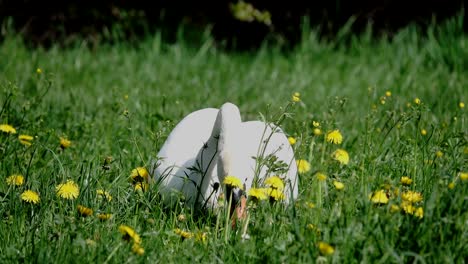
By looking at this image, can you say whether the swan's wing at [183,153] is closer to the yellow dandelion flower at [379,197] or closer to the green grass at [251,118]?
the green grass at [251,118]

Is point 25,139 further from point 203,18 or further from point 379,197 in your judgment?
point 203,18

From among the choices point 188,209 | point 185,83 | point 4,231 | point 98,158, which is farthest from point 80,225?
point 185,83

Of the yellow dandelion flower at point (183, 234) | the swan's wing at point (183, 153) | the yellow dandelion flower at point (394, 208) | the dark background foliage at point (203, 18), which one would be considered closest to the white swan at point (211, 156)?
the swan's wing at point (183, 153)

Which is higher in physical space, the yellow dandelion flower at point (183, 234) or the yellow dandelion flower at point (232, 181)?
the yellow dandelion flower at point (232, 181)

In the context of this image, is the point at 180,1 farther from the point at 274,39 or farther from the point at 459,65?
the point at 459,65

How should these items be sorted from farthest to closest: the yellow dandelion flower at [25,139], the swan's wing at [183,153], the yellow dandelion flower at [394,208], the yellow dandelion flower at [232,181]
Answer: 1. the yellow dandelion flower at [25,139]
2. the swan's wing at [183,153]
3. the yellow dandelion flower at [232,181]
4. the yellow dandelion flower at [394,208]

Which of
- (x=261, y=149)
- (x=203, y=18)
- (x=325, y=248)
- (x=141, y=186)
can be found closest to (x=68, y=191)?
(x=141, y=186)

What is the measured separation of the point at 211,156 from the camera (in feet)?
10.0

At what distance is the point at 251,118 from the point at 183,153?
172 cm

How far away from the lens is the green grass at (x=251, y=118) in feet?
7.80

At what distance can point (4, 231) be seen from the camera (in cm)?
264

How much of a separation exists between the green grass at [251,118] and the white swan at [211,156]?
84mm

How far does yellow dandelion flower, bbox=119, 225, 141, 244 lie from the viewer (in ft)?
7.43

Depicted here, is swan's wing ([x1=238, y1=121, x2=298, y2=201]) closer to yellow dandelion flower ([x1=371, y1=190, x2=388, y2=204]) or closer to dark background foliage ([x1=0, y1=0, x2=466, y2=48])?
yellow dandelion flower ([x1=371, y1=190, x2=388, y2=204])
